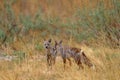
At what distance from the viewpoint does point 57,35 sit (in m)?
13.8

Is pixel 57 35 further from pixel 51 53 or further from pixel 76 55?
pixel 76 55

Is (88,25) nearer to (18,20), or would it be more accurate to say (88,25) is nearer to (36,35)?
(36,35)

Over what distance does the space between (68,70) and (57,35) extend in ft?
18.7

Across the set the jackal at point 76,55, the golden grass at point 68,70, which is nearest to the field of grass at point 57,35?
the golden grass at point 68,70

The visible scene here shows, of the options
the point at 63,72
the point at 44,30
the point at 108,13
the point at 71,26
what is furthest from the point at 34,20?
the point at 63,72

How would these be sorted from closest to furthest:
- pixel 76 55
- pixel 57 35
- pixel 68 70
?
pixel 68 70 → pixel 76 55 → pixel 57 35

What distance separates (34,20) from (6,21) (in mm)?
971

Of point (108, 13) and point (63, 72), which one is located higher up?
point (108, 13)

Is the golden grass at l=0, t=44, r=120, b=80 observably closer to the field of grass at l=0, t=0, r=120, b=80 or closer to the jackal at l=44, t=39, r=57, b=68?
the field of grass at l=0, t=0, r=120, b=80

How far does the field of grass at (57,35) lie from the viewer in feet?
26.8

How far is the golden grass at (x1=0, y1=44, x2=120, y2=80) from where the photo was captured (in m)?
7.46

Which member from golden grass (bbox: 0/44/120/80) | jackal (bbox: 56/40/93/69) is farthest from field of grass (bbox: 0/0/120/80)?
jackal (bbox: 56/40/93/69)

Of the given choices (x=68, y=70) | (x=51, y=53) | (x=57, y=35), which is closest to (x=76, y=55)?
(x=68, y=70)

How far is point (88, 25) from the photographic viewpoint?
11.9 metres
